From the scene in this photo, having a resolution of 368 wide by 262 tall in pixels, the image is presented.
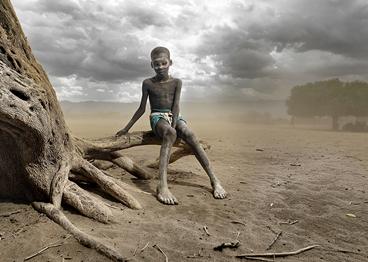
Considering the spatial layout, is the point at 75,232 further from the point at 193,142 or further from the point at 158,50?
the point at 158,50

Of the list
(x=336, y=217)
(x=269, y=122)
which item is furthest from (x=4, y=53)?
(x=269, y=122)

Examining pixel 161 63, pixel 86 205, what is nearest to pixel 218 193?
pixel 86 205

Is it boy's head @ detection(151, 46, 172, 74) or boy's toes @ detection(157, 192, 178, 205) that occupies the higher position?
boy's head @ detection(151, 46, 172, 74)

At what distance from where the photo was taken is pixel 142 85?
15.2 ft

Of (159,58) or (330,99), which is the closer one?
(159,58)

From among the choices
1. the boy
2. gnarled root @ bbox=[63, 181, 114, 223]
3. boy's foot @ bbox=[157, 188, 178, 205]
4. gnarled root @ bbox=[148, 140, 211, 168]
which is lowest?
boy's foot @ bbox=[157, 188, 178, 205]

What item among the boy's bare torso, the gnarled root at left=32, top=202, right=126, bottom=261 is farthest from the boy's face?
the gnarled root at left=32, top=202, right=126, bottom=261

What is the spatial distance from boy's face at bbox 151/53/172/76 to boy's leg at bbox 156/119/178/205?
959mm

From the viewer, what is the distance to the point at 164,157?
4.11 metres

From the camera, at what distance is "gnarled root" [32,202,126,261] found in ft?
7.57

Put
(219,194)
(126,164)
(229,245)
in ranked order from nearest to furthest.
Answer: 1. (229,245)
2. (219,194)
3. (126,164)

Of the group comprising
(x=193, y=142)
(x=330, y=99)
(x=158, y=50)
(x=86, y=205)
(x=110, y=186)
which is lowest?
(x=86, y=205)

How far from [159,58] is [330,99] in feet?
99.0

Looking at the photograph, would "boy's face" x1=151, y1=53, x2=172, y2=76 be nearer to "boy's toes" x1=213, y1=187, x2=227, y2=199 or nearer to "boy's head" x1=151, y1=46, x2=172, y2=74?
"boy's head" x1=151, y1=46, x2=172, y2=74
